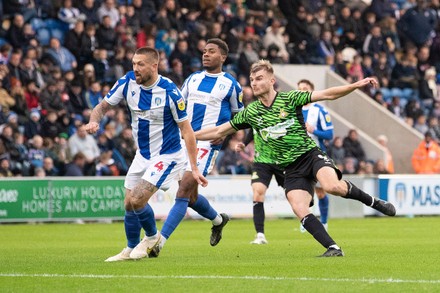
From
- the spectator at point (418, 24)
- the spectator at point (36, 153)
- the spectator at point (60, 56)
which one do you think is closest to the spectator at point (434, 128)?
the spectator at point (418, 24)

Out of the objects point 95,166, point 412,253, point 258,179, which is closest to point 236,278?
point 412,253

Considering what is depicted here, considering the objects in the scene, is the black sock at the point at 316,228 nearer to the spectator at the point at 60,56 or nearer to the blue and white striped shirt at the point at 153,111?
A: the blue and white striped shirt at the point at 153,111

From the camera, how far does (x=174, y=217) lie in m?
12.9

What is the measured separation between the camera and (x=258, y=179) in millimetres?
16609

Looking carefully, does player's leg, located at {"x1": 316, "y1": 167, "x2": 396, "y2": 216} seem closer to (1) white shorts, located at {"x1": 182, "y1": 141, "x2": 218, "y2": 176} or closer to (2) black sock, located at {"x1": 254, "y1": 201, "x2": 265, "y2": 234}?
(1) white shorts, located at {"x1": 182, "y1": 141, "x2": 218, "y2": 176}

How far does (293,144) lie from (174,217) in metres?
1.63

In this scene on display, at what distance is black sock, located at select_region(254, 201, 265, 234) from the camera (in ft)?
53.0

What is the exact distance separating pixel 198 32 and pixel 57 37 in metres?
3.85

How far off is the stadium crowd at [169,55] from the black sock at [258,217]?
26.4ft

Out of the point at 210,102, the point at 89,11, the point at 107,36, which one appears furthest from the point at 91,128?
the point at 89,11

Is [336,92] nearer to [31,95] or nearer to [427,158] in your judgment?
[31,95]

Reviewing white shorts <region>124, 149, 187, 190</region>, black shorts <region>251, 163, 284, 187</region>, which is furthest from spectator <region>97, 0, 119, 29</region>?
white shorts <region>124, 149, 187, 190</region>

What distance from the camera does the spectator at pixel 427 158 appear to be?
1147 inches

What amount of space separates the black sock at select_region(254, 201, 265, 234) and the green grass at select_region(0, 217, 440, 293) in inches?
11.2
